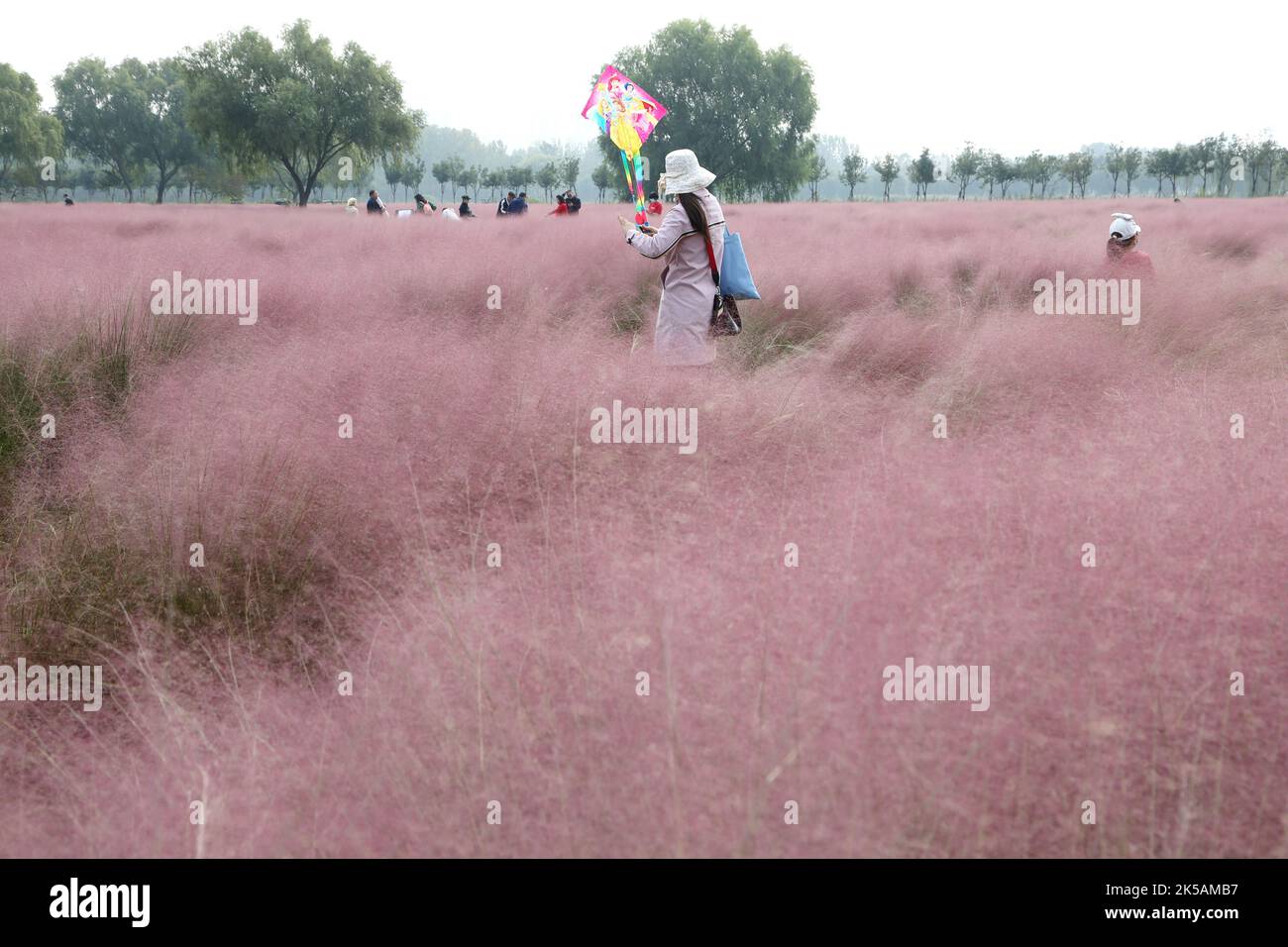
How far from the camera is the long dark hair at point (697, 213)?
192 inches

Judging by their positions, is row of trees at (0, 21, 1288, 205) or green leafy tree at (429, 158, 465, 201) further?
green leafy tree at (429, 158, 465, 201)

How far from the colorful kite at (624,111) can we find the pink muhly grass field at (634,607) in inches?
76.5

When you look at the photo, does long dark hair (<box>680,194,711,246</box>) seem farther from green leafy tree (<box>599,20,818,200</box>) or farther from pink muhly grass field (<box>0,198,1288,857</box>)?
green leafy tree (<box>599,20,818,200</box>)

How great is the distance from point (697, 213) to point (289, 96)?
34229 millimetres

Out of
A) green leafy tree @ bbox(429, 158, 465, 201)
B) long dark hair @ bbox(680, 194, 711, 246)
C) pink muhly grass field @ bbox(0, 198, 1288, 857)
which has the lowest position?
pink muhly grass field @ bbox(0, 198, 1288, 857)

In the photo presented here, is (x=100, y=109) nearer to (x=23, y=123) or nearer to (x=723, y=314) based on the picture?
(x=23, y=123)

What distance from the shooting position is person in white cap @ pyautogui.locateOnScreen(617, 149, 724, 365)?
4.89 m

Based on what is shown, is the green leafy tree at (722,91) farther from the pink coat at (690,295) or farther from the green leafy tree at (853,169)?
the pink coat at (690,295)

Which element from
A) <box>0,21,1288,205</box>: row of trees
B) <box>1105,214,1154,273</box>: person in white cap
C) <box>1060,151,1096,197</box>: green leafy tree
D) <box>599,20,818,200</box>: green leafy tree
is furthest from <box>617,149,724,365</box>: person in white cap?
<box>1060,151,1096,197</box>: green leafy tree

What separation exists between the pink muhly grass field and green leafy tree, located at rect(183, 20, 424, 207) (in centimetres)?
3406

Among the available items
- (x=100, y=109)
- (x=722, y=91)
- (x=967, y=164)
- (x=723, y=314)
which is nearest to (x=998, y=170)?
(x=967, y=164)

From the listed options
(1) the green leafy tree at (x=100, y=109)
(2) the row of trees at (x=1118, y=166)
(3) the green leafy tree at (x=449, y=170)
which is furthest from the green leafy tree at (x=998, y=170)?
(1) the green leafy tree at (x=100, y=109)

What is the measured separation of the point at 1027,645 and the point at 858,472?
0.85 metres
